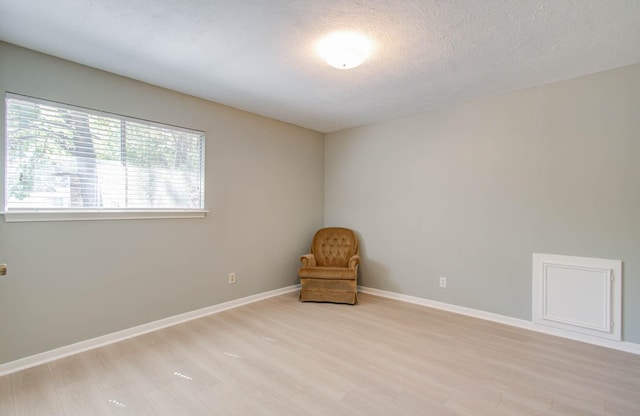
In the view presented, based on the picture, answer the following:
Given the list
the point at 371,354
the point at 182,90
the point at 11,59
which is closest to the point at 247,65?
the point at 182,90

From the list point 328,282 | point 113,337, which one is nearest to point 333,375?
point 328,282

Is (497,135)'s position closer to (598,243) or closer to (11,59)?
(598,243)

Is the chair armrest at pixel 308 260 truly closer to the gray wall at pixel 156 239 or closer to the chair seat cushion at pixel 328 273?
the chair seat cushion at pixel 328 273

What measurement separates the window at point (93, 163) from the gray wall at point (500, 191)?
233 centimetres

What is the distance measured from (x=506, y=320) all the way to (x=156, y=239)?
3.64 m

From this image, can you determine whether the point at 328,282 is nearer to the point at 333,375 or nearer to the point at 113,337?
the point at 333,375

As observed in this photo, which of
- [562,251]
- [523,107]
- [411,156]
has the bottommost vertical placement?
[562,251]

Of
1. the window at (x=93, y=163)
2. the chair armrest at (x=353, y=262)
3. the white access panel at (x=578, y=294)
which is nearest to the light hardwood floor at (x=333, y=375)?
the white access panel at (x=578, y=294)

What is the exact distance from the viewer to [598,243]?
262 cm

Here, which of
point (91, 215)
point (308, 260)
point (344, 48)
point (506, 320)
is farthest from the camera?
point (308, 260)

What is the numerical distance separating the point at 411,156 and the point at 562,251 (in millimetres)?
1835

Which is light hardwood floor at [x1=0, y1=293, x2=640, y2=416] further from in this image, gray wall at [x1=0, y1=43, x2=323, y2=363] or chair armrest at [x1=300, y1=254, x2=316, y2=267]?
chair armrest at [x1=300, y1=254, x2=316, y2=267]

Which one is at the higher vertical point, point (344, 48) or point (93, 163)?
point (344, 48)

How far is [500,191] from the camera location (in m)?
3.15
